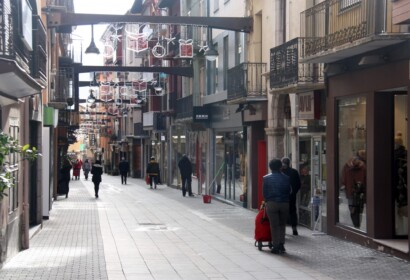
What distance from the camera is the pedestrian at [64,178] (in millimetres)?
31422

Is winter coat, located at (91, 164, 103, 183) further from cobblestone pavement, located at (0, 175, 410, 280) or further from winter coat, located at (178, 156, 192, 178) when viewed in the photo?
cobblestone pavement, located at (0, 175, 410, 280)

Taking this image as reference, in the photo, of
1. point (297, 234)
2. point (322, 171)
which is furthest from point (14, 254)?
point (322, 171)

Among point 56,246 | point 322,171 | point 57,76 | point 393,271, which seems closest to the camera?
point 393,271

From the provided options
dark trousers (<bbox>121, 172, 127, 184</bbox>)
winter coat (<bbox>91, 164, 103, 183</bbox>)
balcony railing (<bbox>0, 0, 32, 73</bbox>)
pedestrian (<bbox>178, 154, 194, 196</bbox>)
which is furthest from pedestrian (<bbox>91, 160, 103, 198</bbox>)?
balcony railing (<bbox>0, 0, 32, 73</bbox>)

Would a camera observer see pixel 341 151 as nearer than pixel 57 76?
Yes

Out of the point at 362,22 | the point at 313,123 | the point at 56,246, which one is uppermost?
the point at 362,22

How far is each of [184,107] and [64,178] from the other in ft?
24.7

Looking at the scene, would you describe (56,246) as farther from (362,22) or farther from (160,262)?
(362,22)

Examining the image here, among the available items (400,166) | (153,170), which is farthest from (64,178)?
(400,166)

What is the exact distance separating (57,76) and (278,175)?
13775 mm

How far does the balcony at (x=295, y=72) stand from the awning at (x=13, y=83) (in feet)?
23.6

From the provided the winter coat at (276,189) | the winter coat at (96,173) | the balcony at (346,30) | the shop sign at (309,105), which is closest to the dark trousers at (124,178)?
the winter coat at (96,173)

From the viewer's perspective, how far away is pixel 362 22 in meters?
13.1

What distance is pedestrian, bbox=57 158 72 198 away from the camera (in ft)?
103
